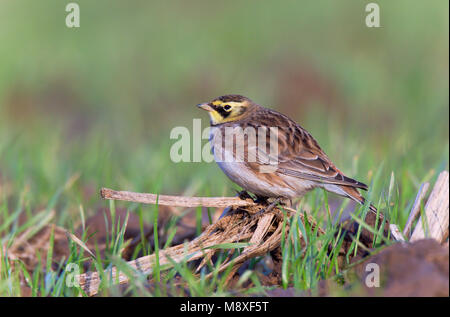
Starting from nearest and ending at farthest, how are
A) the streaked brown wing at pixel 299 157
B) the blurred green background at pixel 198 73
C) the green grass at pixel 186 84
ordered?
the streaked brown wing at pixel 299 157
the green grass at pixel 186 84
the blurred green background at pixel 198 73

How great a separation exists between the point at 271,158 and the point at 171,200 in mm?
1324

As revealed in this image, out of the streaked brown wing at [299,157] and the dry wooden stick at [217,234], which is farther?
the streaked brown wing at [299,157]

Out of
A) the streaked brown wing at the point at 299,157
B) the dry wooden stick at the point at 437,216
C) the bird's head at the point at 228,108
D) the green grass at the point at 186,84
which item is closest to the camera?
the dry wooden stick at the point at 437,216

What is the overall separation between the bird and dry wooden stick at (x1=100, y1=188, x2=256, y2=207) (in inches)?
17.0

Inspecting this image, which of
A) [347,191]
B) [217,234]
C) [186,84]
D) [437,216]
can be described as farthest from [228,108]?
[186,84]

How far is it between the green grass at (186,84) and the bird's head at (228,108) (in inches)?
49.3

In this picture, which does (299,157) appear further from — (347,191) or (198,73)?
(198,73)

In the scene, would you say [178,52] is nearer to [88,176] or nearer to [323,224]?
[88,176]

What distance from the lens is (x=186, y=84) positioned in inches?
521

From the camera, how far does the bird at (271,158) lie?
215 inches

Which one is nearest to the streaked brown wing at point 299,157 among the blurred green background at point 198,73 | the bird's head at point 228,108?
the bird's head at point 228,108

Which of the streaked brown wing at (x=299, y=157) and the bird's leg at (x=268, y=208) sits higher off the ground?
the streaked brown wing at (x=299, y=157)

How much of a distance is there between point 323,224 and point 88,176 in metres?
3.56

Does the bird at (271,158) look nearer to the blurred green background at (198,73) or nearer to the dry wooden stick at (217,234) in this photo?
the dry wooden stick at (217,234)
